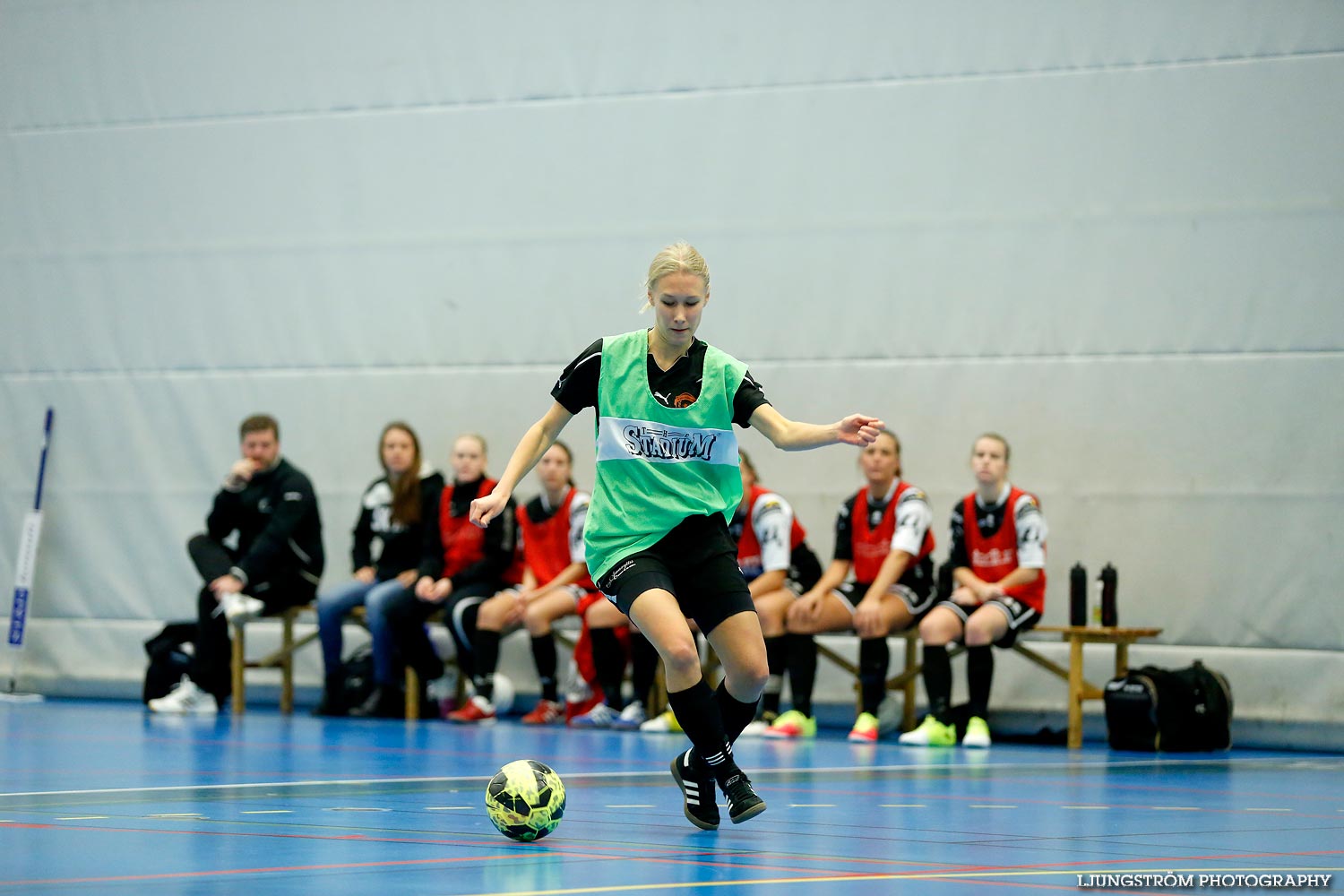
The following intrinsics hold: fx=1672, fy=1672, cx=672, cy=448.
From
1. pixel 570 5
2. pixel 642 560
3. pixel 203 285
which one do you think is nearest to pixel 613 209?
pixel 570 5

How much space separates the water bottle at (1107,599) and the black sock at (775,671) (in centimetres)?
175

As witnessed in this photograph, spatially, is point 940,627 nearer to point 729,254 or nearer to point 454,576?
point 729,254

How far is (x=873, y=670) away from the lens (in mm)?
9250

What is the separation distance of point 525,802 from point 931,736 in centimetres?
488

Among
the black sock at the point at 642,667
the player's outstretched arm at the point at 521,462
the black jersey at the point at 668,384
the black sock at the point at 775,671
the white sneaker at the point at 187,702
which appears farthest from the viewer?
the white sneaker at the point at 187,702

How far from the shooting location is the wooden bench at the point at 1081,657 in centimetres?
884

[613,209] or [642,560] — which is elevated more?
[613,209]

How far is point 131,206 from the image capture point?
1200cm

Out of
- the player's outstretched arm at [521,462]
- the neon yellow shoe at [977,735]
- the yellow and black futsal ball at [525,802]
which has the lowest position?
the neon yellow shoe at [977,735]

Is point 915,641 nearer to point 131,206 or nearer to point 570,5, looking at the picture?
point 570,5

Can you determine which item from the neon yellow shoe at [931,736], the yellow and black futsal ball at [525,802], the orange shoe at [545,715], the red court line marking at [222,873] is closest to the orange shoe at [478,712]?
the orange shoe at [545,715]

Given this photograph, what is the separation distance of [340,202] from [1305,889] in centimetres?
910

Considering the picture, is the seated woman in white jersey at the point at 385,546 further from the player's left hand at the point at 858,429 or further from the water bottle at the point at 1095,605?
the player's left hand at the point at 858,429

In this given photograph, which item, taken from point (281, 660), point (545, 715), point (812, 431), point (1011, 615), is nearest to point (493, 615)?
point (545, 715)
